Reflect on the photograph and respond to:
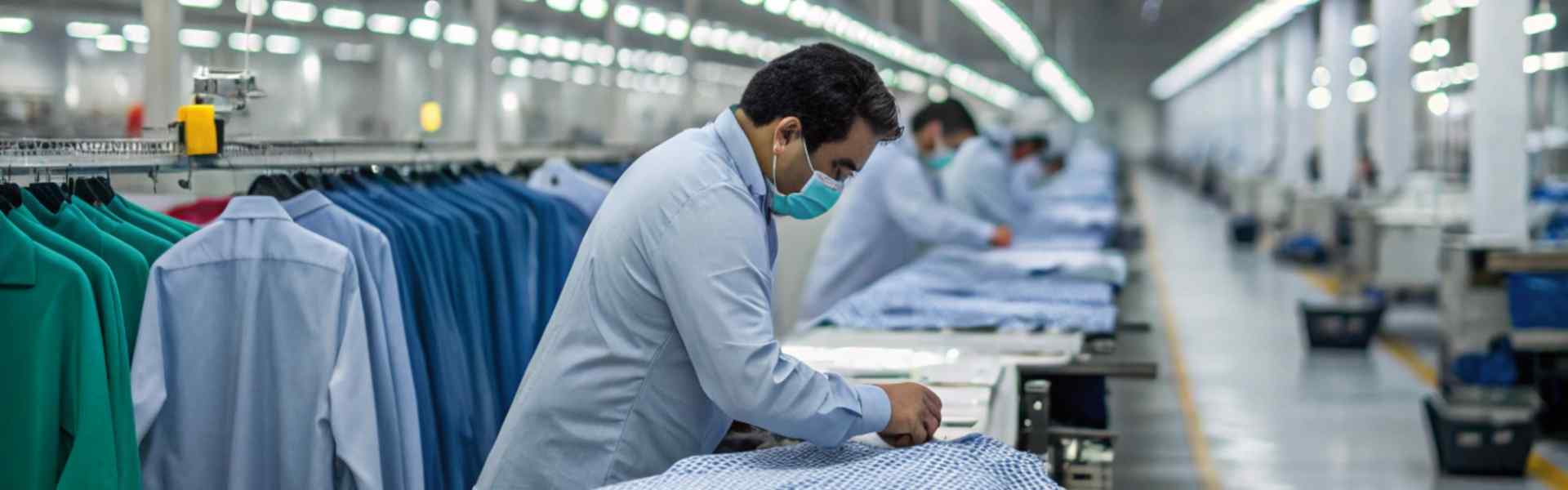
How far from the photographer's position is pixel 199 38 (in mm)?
3854

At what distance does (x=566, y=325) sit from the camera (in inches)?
92.5

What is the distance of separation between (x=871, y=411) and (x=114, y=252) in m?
1.40

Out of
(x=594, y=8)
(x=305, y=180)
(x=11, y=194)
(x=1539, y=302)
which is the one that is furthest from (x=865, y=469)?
(x=1539, y=302)

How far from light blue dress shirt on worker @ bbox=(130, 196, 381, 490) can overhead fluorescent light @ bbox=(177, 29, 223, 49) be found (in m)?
1.23

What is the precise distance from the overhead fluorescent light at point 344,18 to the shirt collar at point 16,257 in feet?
8.97

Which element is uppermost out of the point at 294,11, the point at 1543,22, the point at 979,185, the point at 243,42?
the point at 1543,22

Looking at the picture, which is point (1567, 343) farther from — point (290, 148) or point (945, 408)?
point (290, 148)

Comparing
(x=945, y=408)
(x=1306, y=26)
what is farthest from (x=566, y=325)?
(x=1306, y=26)

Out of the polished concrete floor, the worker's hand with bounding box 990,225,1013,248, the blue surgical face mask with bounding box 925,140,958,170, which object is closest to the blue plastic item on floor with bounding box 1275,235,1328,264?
the polished concrete floor

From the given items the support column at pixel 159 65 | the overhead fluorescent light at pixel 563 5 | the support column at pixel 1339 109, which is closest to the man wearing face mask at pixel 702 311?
the support column at pixel 159 65

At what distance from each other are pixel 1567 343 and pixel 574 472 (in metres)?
5.99

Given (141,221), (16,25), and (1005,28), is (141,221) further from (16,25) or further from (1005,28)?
(1005,28)

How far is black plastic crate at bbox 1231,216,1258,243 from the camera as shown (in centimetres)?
1855

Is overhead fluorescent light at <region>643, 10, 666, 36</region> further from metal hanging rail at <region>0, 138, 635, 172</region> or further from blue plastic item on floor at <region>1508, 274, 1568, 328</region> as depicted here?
blue plastic item on floor at <region>1508, 274, 1568, 328</region>
